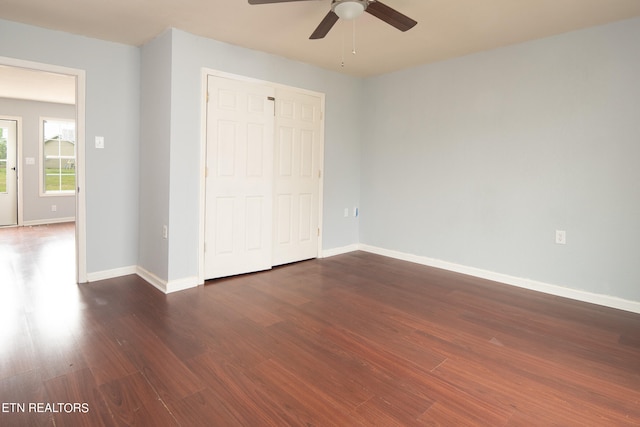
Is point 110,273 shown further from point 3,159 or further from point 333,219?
point 3,159

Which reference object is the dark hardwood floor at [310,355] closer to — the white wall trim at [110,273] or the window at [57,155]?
the white wall trim at [110,273]

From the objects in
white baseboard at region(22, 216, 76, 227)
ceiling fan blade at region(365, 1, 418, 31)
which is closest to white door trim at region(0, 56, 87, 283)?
Result: ceiling fan blade at region(365, 1, 418, 31)

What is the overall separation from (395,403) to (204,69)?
3.24 m

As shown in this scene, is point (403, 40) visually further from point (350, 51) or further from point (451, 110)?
point (451, 110)

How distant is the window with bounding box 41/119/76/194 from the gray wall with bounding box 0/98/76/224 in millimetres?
118

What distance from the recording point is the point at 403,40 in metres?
3.54

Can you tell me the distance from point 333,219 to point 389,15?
291 centimetres

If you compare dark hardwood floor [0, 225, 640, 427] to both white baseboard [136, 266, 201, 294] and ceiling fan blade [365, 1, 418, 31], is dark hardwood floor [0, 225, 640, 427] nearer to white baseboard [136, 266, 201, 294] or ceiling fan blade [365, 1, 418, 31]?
white baseboard [136, 266, 201, 294]

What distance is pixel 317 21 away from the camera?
10.1ft

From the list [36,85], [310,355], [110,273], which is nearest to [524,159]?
→ [310,355]

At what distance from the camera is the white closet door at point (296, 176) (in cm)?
429

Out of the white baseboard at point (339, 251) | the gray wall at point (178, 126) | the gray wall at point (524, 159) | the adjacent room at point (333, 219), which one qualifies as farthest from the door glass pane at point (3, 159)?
the gray wall at point (524, 159)

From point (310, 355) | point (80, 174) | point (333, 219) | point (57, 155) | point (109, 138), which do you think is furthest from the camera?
point (57, 155)

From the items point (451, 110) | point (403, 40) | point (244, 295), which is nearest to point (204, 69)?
point (403, 40)
